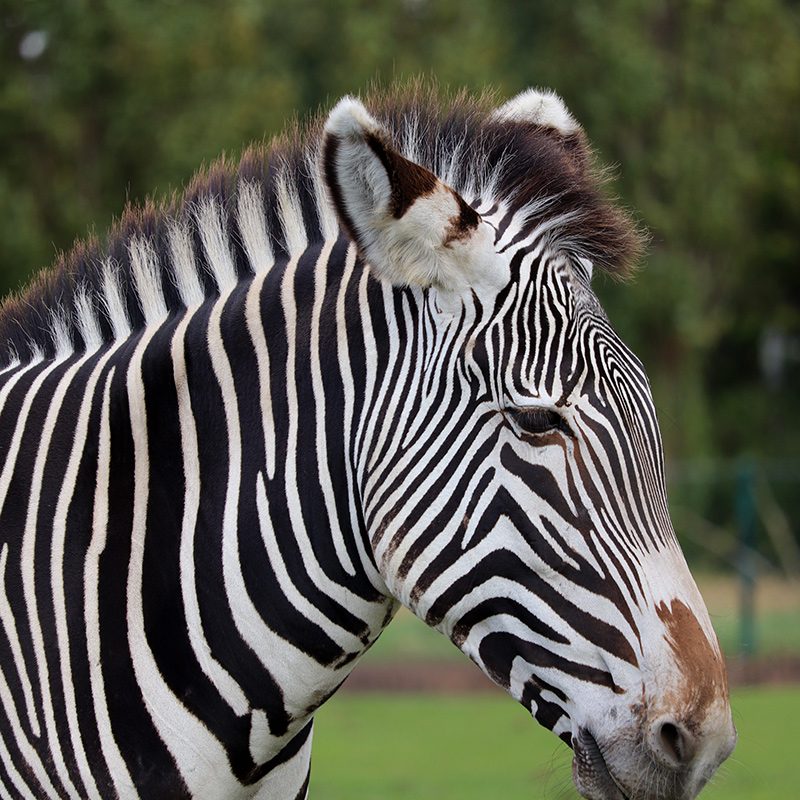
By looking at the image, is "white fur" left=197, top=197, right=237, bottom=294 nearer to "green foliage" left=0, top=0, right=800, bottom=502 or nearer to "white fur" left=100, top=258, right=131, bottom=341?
"white fur" left=100, top=258, right=131, bottom=341

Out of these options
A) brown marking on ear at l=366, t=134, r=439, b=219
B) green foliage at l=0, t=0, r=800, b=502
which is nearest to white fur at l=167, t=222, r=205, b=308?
brown marking on ear at l=366, t=134, r=439, b=219

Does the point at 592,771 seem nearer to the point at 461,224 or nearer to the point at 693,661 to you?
the point at 693,661

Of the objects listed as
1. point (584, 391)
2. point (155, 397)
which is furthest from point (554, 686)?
point (155, 397)

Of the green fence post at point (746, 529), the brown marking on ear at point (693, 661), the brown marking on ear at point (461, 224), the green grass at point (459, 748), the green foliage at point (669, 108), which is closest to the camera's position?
the brown marking on ear at point (693, 661)

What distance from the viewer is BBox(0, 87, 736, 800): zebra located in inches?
111

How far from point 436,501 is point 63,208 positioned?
61.4 ft

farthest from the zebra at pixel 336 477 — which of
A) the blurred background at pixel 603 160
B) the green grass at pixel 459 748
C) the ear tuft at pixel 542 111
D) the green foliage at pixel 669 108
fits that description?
the green foliage at pixel 669 108

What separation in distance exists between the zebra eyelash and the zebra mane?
524 millimetres

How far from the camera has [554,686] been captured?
285cm

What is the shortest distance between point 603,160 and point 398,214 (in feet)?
45.4

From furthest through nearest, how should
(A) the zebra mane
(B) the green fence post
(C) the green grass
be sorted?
1. (B) the green fence post
2. (C) the green grass
3. (A) the zebra mane

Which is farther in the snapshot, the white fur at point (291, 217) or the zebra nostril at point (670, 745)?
the white fur at point (291, 217)

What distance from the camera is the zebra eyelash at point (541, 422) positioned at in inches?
113

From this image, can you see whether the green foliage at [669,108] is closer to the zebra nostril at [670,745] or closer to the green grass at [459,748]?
the green grass at [459,748]
